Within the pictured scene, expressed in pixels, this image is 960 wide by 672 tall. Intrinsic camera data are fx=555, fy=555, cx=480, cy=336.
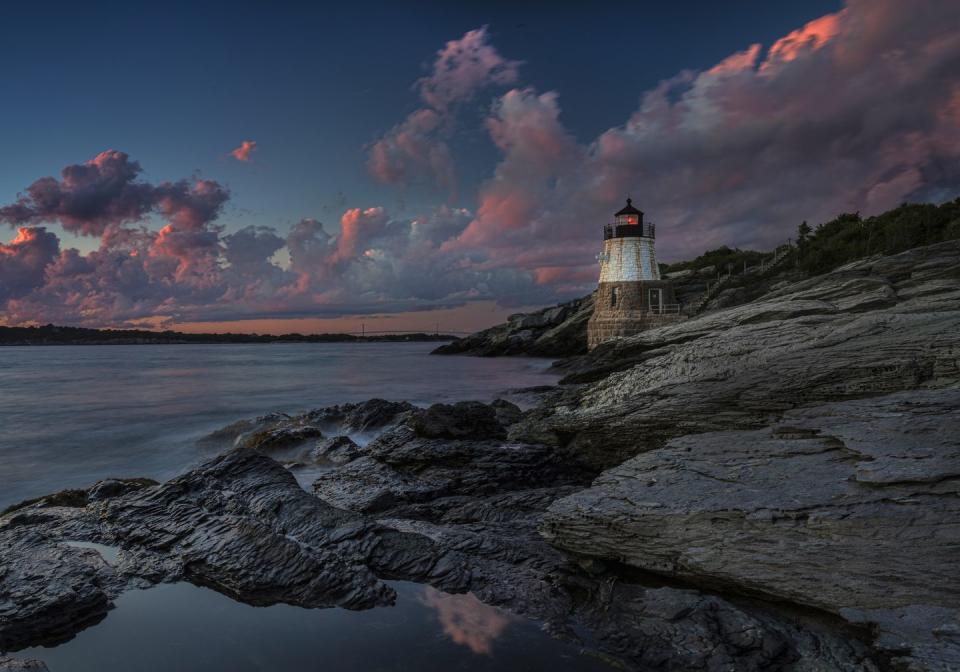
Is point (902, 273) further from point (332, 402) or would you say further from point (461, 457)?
point (332, 402)

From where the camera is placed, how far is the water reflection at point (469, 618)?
6.20 m

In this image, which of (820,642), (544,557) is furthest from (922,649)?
(544,557)

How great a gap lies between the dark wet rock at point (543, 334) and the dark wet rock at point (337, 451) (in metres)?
49.6

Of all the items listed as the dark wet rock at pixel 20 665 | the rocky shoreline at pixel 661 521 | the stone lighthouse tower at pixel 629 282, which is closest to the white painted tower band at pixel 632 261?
the stone lighthouse tower at pixel 629 282

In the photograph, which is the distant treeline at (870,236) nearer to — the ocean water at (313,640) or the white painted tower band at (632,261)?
the white painted tower band at (632,261)

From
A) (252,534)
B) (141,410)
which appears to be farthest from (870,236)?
(141,410)

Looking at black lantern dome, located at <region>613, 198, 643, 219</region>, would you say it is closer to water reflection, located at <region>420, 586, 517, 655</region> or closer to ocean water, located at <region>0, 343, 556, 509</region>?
ocean water, located at <region>0, 343, 556, 509</region>

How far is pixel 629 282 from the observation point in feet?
145

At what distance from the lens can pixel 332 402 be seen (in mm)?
34500

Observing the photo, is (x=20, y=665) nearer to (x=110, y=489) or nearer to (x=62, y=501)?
(x=110, y=489)

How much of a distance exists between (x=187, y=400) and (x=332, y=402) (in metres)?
9.98

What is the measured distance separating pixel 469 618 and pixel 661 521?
2.54 meters

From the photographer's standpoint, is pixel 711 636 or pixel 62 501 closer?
pixel 711 636

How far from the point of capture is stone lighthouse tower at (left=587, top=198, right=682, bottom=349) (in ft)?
143
